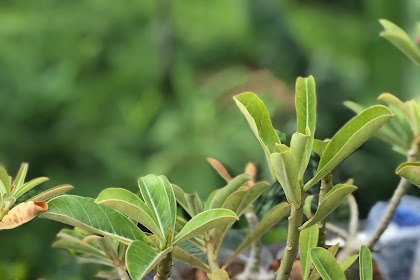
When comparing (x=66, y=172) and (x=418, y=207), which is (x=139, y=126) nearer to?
(x=66, y=172)

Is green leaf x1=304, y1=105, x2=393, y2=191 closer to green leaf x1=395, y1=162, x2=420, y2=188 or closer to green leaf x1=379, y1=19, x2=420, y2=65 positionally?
green leaf x1=395, y1=162, x2=420, y2=188

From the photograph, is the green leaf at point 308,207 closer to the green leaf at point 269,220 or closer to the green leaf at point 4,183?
the green leaf at point 269,220

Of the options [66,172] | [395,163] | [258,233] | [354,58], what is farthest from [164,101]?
[258,233]

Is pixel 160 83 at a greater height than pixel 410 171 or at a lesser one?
greater

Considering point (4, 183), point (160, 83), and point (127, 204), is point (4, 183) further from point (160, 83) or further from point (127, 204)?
point (160, 83)

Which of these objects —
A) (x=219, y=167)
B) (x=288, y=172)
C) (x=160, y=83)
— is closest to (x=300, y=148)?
(x=288, y=172)

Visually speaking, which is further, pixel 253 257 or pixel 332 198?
pixel 253 257

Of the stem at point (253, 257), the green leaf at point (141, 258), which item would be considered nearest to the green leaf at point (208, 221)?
the green leaf at point (141, 258)

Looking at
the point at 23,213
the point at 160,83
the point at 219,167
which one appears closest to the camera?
the point at 23,213

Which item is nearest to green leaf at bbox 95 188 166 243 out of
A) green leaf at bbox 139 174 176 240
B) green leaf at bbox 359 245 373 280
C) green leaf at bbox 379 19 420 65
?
green leaf at bbox 139 174 176 240
